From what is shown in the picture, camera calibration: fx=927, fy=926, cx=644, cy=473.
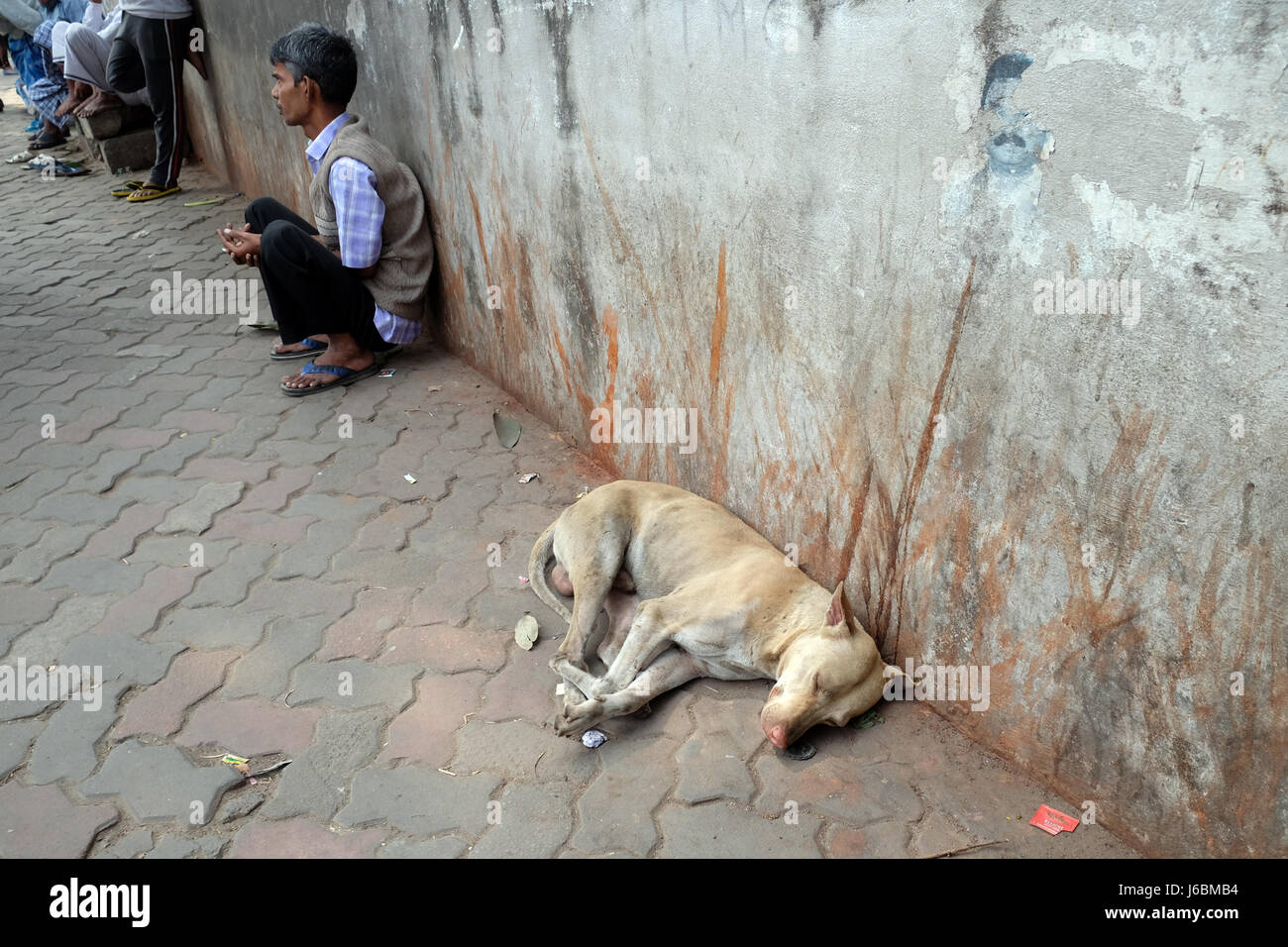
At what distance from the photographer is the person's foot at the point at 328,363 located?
521 centimetres

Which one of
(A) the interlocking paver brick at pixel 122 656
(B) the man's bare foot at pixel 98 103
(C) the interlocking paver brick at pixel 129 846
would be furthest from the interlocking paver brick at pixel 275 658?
(B) the man's bare foot at pixel 98 103

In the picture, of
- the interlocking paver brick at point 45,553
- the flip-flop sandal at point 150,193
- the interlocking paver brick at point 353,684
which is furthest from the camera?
the flip-flop sandal at point 150,193

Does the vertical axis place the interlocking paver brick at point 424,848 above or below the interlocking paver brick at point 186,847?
below

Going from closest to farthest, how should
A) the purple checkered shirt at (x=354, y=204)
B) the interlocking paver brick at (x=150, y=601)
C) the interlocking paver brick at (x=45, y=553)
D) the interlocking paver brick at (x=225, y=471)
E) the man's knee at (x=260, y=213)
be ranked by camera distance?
the interlocking paver brick at (x=150, y=601) < the interlocking paver brick at (x=45, y=553) < the interlocking paver brick at (x=225, y=471) < the purple checkered shirt at (x=354, y=204) < the man's knee at (x=260, y=213)

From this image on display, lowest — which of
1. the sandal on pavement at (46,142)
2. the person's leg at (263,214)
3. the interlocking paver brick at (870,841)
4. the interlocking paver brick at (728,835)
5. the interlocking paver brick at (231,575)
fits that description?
the interlocking paver brick at (870,841)

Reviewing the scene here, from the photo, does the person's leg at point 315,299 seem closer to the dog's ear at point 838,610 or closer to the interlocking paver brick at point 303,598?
the interlocking paver brick at point 303,598

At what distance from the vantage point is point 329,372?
17.4 ft

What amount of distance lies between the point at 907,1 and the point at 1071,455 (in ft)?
4.00

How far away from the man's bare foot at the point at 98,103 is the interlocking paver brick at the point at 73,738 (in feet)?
28.9

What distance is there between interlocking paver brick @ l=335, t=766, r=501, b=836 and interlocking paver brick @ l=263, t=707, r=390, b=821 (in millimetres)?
52

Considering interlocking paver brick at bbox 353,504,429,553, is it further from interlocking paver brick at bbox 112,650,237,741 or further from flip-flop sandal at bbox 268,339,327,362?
flip-flop sandal at bbox 268,339,327,362

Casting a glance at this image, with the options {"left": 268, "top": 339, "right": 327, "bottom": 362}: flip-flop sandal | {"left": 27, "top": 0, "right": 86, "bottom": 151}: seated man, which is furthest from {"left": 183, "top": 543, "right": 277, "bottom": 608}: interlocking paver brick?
{"left": 27, "top": 0, "right": 86, "bottom": 151}: seated man

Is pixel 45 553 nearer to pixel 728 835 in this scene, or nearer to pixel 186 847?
pixel 186 847

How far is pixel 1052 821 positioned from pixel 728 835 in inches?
35.1
